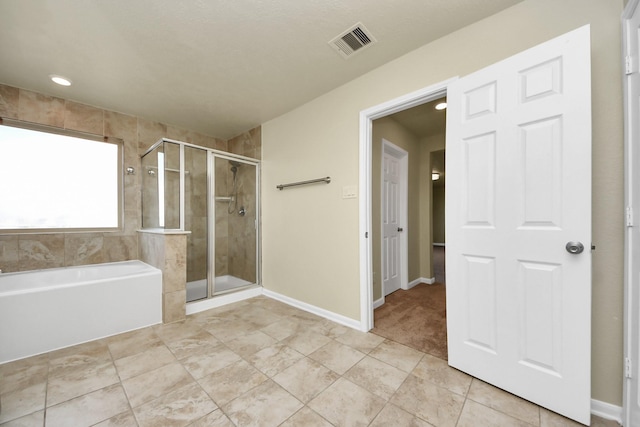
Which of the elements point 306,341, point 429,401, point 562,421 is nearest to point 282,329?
point 306,341

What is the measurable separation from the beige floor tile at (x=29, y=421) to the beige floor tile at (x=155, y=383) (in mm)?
335

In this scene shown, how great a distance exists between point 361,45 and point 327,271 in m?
2.03

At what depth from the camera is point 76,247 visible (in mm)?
2656

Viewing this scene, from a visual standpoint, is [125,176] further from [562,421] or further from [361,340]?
[562,421]

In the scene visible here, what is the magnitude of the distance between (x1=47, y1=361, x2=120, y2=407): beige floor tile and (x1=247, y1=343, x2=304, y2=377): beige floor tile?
0.87 m

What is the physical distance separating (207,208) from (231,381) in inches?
80.2

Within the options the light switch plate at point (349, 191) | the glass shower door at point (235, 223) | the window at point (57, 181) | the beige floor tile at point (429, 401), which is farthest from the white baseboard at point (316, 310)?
the window at point (57, 181)

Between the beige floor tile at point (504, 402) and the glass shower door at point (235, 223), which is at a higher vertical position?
the glass shower door at point (235, 223)

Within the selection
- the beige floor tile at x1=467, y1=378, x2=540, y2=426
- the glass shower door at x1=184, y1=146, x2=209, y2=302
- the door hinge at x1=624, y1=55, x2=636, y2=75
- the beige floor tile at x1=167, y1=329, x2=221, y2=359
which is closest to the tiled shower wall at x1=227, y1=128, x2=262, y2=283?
the glass shower door at x1=184, y1=146, x2=209, y2=302

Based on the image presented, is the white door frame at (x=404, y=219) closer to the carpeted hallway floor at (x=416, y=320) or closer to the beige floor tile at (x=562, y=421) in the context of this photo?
the carpeted hallway floor at (x=416, y=320)

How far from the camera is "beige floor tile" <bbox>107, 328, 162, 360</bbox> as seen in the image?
1.84 m

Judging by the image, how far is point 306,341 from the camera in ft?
6.53

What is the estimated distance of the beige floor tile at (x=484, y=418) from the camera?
3.84ft

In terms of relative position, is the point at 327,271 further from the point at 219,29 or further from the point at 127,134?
the point at 127,134
